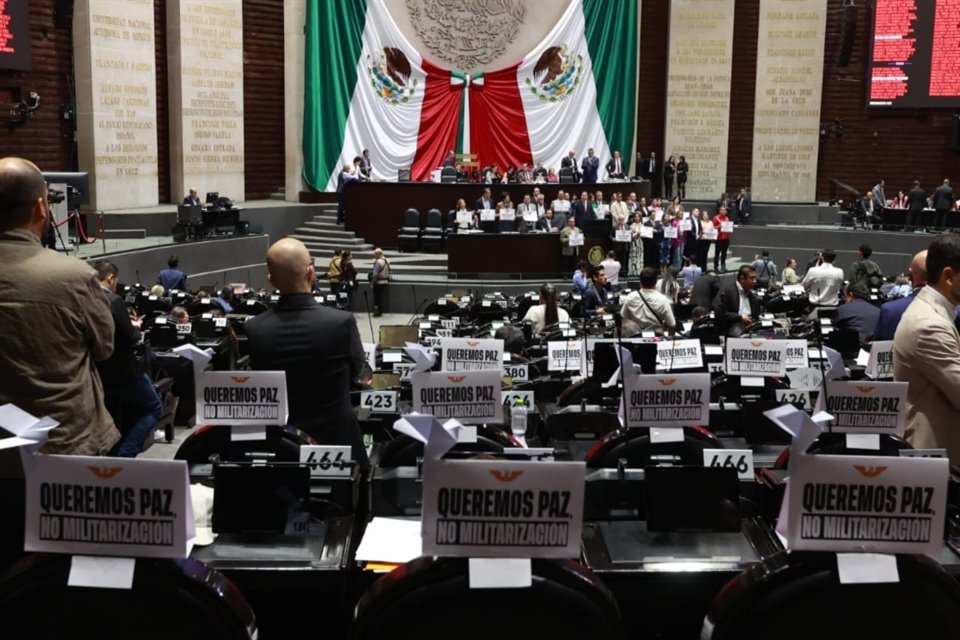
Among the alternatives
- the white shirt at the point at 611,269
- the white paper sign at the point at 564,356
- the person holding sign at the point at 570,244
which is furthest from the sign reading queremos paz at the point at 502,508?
the person holding sign at the point at 570,244

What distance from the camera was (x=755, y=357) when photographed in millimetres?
5977

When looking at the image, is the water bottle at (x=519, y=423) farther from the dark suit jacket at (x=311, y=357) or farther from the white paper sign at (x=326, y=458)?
the white paper sign at (x=326, y=458)

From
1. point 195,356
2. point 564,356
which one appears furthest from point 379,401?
point 564,356

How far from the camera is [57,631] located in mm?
2025

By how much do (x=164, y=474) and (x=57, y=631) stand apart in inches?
14.8

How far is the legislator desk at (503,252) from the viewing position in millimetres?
19219

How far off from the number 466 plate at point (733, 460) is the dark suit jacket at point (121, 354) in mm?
2416

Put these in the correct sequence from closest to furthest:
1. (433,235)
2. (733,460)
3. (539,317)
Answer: (733,460) < (539,317) < (433,235)

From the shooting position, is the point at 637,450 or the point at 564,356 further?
the point at 564,356

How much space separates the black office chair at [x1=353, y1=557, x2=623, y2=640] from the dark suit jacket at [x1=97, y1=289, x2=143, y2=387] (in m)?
2.63

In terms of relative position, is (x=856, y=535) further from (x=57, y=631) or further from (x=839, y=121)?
(x=839, y=121)

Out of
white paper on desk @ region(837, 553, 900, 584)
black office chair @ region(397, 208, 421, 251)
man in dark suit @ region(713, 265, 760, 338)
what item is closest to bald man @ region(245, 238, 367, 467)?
white paper on desk @ region(837, 553, 900, 584)

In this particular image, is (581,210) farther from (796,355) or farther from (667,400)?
(667,400)

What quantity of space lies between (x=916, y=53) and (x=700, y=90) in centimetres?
533
